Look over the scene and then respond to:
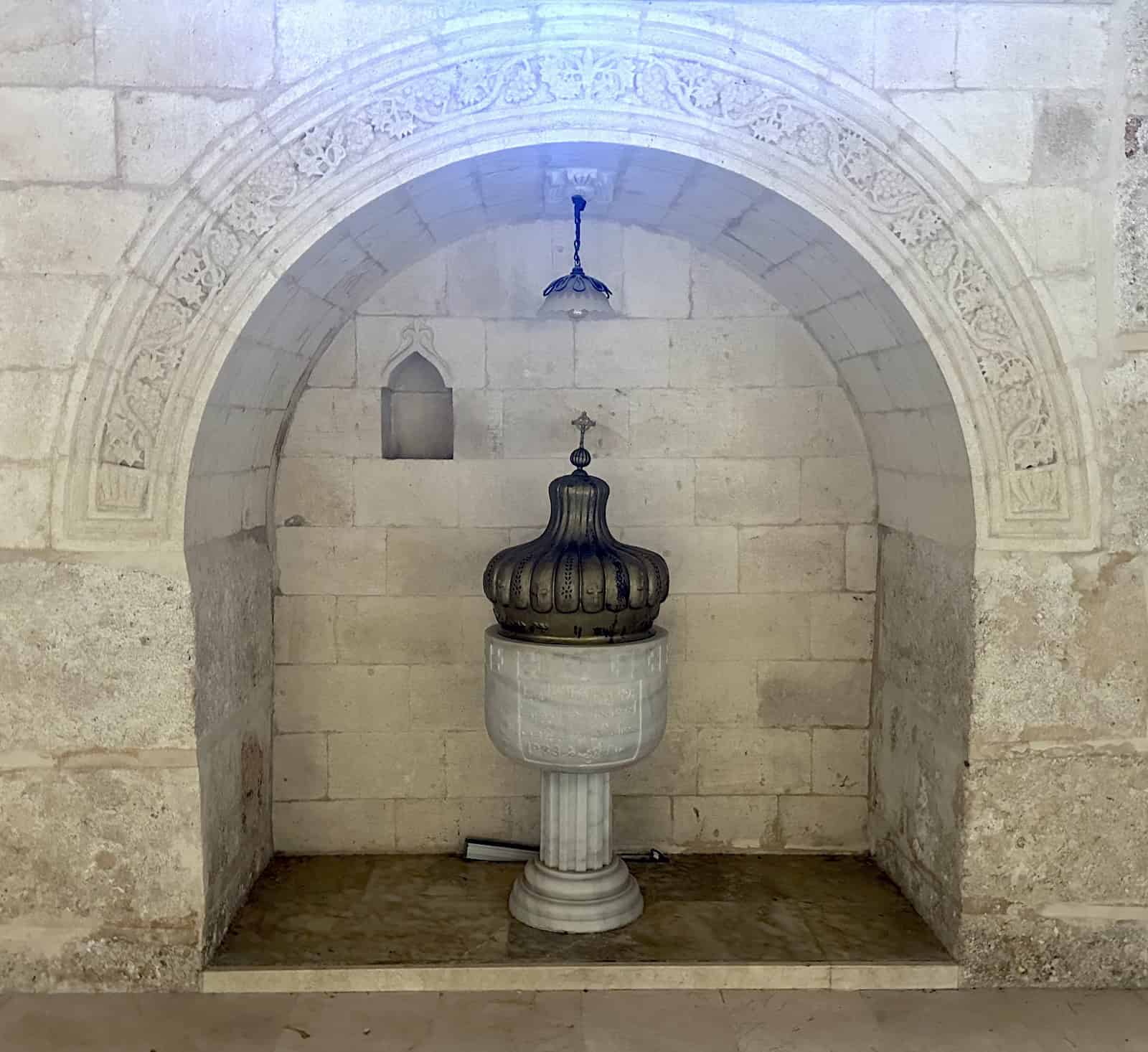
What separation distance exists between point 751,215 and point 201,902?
7.87 ft

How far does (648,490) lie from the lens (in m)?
3.63

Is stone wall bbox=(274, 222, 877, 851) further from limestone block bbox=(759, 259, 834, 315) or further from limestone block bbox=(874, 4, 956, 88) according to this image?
limestone block bbox=(874, 4, 956, 88)

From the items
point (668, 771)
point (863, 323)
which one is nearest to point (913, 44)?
point (863, 323)

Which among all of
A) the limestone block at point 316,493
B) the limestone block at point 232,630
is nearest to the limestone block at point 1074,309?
the limestone block at point 316,493

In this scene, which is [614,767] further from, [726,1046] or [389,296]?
[389,296]

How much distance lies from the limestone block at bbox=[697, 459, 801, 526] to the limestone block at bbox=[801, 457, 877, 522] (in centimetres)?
4

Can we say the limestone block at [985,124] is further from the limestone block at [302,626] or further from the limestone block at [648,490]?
the limestone block at [302,626]

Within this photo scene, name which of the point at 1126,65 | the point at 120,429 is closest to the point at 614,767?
the point at 120,429

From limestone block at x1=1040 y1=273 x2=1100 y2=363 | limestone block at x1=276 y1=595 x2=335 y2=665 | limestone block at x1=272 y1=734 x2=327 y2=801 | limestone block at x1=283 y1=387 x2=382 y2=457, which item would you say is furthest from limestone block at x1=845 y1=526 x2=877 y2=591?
limestone block at x1=272 y1=734 x2=327 y2=801

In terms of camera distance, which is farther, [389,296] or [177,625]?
[389,296]

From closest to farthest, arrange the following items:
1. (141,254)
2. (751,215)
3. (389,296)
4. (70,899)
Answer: (141,254), (70,899), (751,215), (389,296)

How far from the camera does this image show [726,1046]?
8.63ft

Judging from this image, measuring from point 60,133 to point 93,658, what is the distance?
1.30 meters

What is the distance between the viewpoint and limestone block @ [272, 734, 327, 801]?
11.9 feet
